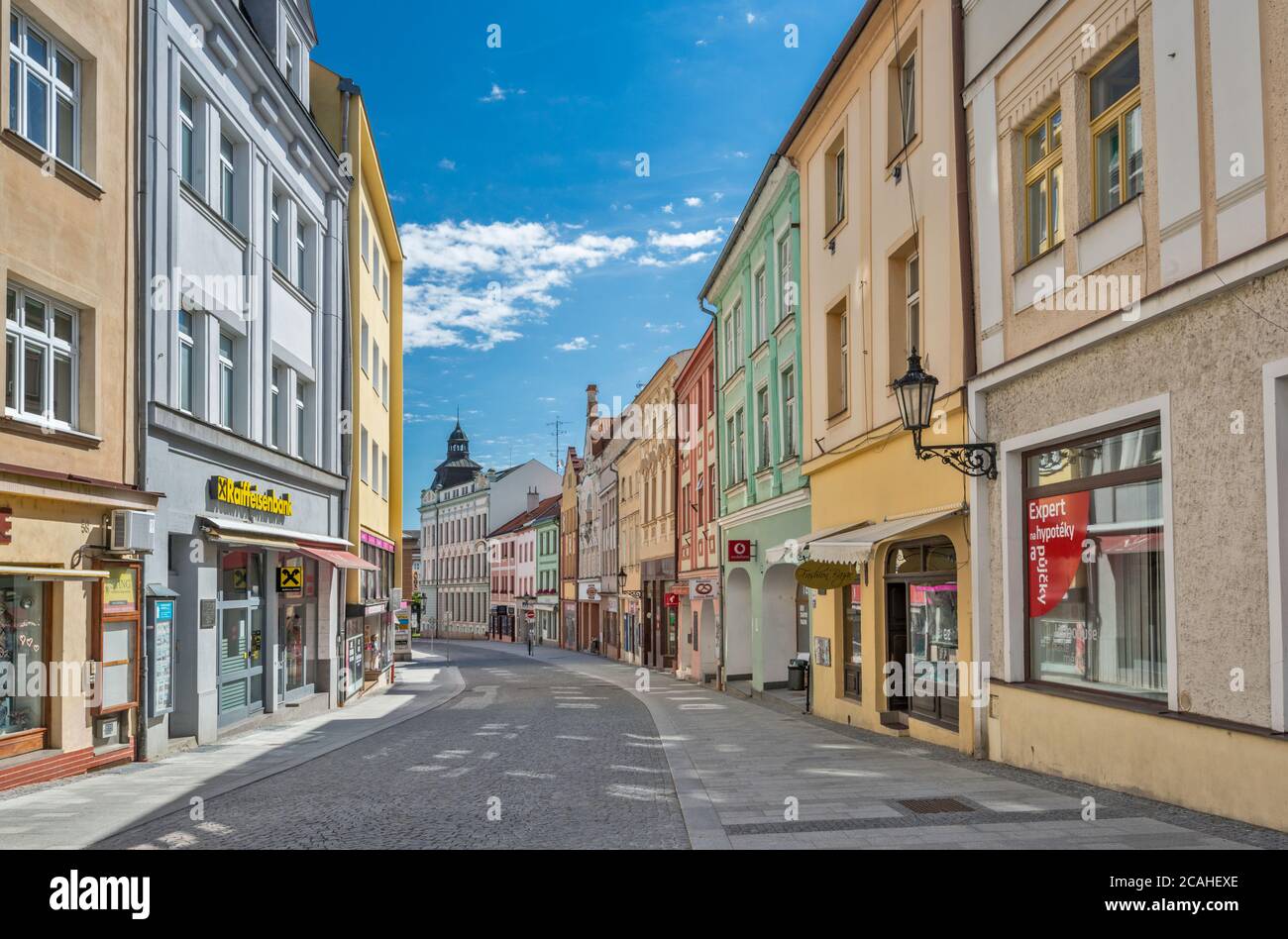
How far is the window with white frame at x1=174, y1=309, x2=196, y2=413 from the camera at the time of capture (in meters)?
15.2

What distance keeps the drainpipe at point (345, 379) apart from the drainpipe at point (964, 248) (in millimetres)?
14568

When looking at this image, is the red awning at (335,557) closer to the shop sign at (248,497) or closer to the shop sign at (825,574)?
the shop sign at (248,497)

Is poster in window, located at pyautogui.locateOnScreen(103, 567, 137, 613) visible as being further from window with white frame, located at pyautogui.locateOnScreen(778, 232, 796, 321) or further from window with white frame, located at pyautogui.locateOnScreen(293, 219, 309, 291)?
window with white frame, located at pyautogui.locateOnScreen(778, 232, 796, 321)

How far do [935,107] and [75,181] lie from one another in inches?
392

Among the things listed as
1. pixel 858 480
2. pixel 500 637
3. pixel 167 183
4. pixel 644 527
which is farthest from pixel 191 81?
pixel 500 637

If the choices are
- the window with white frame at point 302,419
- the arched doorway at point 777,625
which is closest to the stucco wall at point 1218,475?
the arched doorway at point 777,625

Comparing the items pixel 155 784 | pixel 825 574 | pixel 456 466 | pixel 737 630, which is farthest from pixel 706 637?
pixel 456 466

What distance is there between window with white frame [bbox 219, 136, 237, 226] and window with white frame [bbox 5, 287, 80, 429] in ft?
16.4

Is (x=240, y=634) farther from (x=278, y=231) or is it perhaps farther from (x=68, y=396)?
(x=278, y=231)

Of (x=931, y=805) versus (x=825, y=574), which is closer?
(x=931, y=805)

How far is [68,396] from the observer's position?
12203mm

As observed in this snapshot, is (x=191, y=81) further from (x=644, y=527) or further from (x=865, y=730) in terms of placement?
(x=644, y=527)

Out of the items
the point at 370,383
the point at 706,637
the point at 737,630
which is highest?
the point at 370,383

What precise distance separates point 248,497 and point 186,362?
8.02ft
